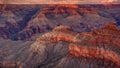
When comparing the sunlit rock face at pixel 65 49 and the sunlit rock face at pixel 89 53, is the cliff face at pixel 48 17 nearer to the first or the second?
the sunlit rock face at pixel 65 49

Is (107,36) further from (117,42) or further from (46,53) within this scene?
(46,53)

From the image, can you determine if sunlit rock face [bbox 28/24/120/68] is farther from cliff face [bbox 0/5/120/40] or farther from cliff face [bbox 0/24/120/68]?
cliff face [bbox 0/5/120/40]

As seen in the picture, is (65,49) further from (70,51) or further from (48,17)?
(48,17)

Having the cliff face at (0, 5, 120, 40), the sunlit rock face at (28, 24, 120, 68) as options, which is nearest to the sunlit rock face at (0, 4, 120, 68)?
the sunlit rock face at (28, 24, 120, 68)

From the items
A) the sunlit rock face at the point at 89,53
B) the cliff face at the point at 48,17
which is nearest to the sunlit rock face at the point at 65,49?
the sunlit rock face at the point at 89,53

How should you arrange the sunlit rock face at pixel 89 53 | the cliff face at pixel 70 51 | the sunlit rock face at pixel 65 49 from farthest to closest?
the sunlit rock face at pixel 65 49, the cliff face at pixel 70 51, the sunlit rock face at pixel 89 53

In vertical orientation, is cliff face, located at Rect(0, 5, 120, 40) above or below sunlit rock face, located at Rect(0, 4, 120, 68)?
below

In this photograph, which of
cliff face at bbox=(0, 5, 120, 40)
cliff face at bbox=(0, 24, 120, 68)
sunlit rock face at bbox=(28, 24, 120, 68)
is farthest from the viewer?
cliff face at bbox=(0, 5, 120, 40)

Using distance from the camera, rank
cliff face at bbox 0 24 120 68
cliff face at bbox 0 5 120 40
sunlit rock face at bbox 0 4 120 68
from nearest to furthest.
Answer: cliff face at bbox 0 24 120 68
sunlit rock face at bbox 0 4 120 68
cliff face at bbox 0 5 120 40

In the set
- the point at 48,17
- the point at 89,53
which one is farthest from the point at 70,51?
the point at 48,17

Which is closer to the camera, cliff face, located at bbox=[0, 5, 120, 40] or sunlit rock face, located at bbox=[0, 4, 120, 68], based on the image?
sunlit rock face, located at bbox=[0, 4, 120, 68]
